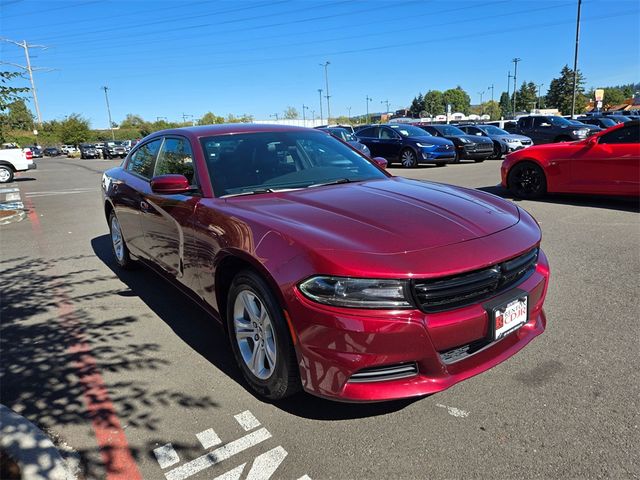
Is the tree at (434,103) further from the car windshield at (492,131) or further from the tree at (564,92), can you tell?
the car windshield at (492,131)

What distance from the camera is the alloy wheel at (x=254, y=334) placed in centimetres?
271

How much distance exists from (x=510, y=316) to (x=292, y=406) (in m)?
1.34

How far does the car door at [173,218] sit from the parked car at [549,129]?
65.6 feet

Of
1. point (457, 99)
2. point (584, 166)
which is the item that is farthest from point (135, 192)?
point (457, 99)

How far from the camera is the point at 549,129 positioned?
21156 mm

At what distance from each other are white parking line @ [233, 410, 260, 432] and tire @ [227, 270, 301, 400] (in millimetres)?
140

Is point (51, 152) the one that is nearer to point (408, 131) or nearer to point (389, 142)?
point (389, 142)

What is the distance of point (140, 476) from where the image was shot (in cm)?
228

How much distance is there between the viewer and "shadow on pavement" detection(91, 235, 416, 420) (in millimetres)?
2748

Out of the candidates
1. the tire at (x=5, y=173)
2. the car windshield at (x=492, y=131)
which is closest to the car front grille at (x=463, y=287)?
the car windshield at (x=492, y=131)

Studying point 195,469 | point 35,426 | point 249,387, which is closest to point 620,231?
point 249,387

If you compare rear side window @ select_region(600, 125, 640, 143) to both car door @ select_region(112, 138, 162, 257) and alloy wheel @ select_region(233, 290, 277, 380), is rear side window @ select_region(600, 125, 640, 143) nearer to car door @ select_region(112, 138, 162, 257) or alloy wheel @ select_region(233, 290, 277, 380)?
car door @ select_region(112, 138, 162, 257)

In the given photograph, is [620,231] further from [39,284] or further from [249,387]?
[39,284]

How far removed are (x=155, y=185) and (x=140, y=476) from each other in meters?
1.89
